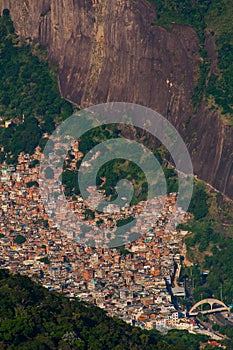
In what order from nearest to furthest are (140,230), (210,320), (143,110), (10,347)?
(10,347), (210,320), (140,230), (143,110)

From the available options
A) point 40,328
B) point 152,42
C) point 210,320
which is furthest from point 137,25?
point 40,328

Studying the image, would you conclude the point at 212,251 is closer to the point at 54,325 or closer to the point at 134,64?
the point at 134,64

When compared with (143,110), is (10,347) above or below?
above

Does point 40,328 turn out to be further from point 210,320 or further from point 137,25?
point 137,25

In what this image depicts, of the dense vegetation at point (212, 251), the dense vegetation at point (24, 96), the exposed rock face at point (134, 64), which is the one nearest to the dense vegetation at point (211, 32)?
the exposed rock face at point (134, 64)

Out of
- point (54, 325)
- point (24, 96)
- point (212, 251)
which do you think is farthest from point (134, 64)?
point (54, 325)

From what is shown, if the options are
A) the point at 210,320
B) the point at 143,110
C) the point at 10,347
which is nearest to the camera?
the point at 10,347

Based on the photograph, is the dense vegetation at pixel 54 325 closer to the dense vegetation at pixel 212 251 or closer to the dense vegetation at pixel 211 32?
the dense vegetation at pixel 212 251
